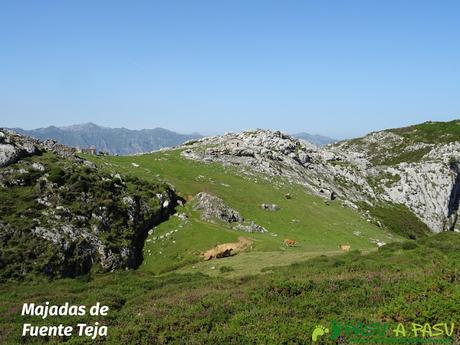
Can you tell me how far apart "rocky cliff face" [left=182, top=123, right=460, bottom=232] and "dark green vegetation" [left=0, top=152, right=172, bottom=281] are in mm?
42309

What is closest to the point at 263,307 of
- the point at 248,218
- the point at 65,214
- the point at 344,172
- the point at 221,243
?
the point at 221,243

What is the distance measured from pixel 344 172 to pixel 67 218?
301ft

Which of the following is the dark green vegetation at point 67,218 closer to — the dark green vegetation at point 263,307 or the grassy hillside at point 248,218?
the grassy hillside at point 248,218

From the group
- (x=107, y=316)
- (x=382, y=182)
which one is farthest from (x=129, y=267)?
(x=382, y=182)

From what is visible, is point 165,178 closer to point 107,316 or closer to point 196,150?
point 196,150

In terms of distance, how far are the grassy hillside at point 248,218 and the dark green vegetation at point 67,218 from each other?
13.9ft

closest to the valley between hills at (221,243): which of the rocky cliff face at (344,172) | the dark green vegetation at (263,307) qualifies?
the dark green vegetation at (263,307)

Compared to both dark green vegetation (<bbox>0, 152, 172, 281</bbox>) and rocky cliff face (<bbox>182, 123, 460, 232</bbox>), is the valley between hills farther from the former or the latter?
rocky cliff face (<bbox>182, 123, 460, 232</bbox>)

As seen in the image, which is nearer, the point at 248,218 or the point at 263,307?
the point at 263,307

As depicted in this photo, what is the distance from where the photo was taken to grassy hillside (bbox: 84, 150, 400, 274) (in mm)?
51656

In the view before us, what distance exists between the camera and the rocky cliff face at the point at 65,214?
44.3 meters

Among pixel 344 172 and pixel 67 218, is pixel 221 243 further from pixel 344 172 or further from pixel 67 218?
pixel 344 172

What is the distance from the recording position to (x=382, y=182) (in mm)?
128125

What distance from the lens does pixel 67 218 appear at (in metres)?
50.4
